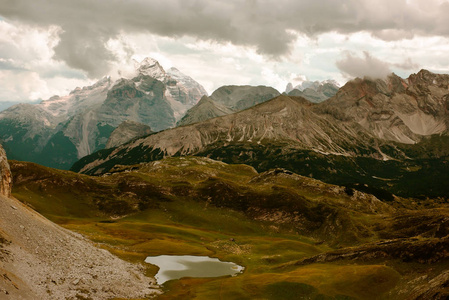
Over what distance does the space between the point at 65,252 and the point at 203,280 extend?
1172 inches

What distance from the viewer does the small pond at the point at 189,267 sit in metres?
79.4

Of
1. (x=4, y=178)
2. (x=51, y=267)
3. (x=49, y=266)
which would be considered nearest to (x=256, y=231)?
(x=4, y=178)

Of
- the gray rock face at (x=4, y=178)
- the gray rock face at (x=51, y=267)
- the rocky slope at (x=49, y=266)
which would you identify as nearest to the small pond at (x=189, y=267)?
the rocky slope at (x=49, y=266)

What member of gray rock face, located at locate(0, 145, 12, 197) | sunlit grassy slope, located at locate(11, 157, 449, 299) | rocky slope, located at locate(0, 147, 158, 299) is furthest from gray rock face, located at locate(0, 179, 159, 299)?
sunlit grassy slope, located at locate(11, 157, 449, 299)

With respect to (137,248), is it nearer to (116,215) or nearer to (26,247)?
(26,247)

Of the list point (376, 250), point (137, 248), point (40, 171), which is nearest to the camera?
point (376, 250)

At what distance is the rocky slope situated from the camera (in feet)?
144

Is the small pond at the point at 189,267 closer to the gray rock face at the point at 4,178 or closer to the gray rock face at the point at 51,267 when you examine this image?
the gray rock face at the point at 51,267

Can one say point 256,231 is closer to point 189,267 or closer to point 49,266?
point 189,267

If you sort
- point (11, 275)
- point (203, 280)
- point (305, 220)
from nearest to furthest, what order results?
1. point (11, 275)
2. point (203, 280)
3. point (305, 220)

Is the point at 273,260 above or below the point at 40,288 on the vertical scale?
below

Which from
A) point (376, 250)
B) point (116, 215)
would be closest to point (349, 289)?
point (376, 250)

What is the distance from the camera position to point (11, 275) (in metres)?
42.1

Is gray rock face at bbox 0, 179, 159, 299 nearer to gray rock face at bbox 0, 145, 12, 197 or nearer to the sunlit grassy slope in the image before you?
gray rock face at bbox 0, 145, 12, 197
